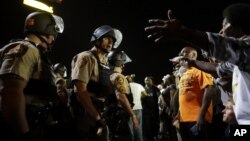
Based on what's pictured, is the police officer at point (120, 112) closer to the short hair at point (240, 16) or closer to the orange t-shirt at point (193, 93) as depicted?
the orange t-shirt at point (193, 93)

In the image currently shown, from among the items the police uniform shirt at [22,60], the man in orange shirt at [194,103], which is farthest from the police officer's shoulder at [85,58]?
the man in orange shirt at [194,103]

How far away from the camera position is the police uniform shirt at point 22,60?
11.5ft

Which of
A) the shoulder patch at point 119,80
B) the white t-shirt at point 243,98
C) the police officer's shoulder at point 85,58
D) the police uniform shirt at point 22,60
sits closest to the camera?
the white t-shirt at point 243,98

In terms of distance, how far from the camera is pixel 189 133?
231 inches

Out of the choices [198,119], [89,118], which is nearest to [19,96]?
[89,118]

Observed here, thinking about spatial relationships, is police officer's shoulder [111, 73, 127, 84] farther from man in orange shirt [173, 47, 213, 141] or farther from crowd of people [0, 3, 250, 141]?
man in orange shirt [173, 47, 213, 141]

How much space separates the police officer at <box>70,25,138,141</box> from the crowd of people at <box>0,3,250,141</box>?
0.01 metres

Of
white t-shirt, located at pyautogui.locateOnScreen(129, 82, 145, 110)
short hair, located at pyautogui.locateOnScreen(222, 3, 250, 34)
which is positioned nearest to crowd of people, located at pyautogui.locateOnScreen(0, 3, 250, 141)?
short hair, located at pyautogui.locateOnScreen(222, 3, 250, 34)

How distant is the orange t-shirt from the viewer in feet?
19.1

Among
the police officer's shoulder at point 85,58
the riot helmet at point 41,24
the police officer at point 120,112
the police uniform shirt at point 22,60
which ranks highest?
the riot helmet at point 41,24

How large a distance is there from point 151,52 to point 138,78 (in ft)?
6.44

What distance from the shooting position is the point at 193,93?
589 centimetres

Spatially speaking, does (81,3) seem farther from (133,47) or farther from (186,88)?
(186,88)

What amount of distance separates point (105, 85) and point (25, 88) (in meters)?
1.37
